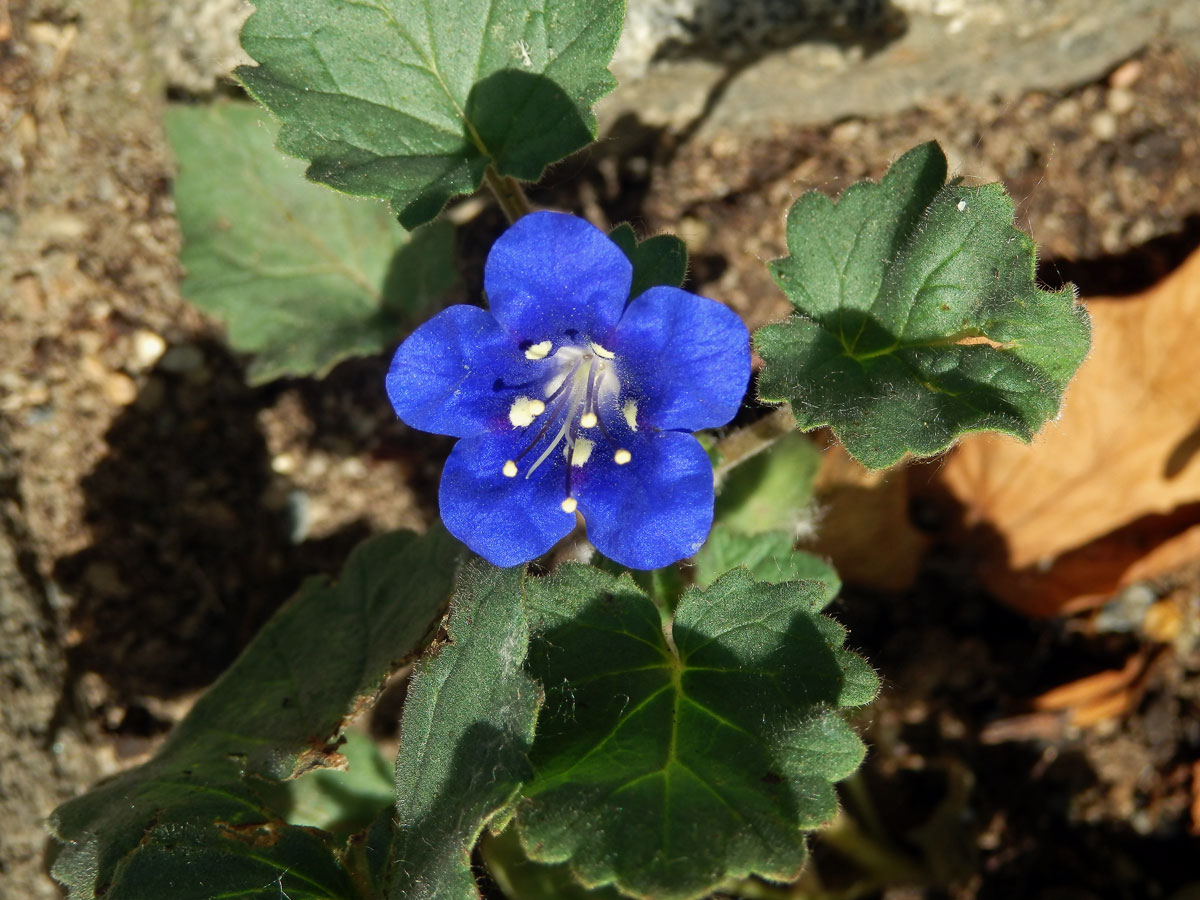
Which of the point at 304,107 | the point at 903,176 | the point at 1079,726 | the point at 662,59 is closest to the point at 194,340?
the point at 304,107

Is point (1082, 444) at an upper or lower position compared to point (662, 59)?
lower

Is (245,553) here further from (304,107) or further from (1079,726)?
(1079,726)

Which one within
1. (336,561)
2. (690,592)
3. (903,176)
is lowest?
(336,561)

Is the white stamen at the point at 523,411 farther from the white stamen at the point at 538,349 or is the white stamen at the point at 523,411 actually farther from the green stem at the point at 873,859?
the green stem at the point at 873,859

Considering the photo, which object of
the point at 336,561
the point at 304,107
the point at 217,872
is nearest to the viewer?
the point at 217,872

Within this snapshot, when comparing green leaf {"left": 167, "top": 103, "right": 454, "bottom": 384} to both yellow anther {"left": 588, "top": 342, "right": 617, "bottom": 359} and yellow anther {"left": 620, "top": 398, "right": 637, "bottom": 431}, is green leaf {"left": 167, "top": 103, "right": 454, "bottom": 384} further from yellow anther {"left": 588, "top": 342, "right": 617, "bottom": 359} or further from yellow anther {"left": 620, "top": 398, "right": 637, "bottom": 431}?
yellow anther {"left": 620, "top": 398, "right": 637, "bottom": 431}

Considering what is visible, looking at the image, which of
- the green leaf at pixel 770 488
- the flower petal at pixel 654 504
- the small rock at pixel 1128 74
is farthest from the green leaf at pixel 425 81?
the small rock at pixel 1128 74

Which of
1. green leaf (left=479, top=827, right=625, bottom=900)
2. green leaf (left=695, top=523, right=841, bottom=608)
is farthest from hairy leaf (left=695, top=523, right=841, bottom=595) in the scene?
green leaf (left=479, top=827, right=625, bottom=900)

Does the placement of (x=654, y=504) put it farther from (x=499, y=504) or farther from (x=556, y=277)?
(x=556, y=277)
